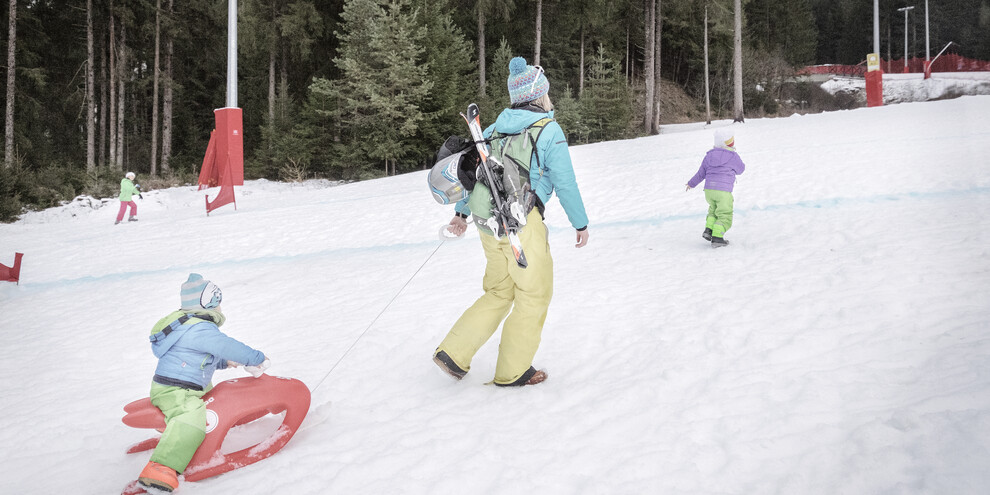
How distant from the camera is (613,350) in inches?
189

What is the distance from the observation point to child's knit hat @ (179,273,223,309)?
342cm

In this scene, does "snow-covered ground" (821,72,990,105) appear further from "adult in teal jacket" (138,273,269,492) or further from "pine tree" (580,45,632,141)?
"adult in teal jacket" (138,273,269,492)

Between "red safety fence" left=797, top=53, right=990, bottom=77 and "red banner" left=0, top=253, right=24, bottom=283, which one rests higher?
"red safety fence" left=797, top=53, right=990, bottom=77

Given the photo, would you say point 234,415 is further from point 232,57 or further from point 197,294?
point 232,57

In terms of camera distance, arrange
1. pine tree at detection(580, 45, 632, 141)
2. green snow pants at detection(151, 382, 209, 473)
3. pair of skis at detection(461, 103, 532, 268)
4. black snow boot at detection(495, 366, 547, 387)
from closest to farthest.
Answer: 1. green snow pants at detection(151, 382, 209, 473)
2. pair of skis at detection(461, 103, 532, 268)
3. black snow boot at detection(495, 366, 547, 387)
4. pine tree at detection(580, 45, 632, 141)

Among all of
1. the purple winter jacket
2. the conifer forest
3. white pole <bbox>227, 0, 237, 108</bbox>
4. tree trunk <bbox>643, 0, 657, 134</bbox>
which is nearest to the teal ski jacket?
the purple winter jacket

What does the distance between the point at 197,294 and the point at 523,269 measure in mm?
1860

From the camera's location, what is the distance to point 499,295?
4.03 meters

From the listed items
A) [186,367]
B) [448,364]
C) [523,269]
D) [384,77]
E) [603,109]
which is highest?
[384,77]

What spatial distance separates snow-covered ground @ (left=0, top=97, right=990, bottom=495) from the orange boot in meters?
0.32

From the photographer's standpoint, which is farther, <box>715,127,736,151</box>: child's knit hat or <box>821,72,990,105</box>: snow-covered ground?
<box>821,72,990,105</box>: snow-covered ground

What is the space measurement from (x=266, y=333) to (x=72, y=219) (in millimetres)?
14035

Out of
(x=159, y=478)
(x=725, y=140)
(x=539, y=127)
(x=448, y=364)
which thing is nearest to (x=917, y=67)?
(x=725, y=140)

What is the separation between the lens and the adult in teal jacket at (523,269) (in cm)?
385
